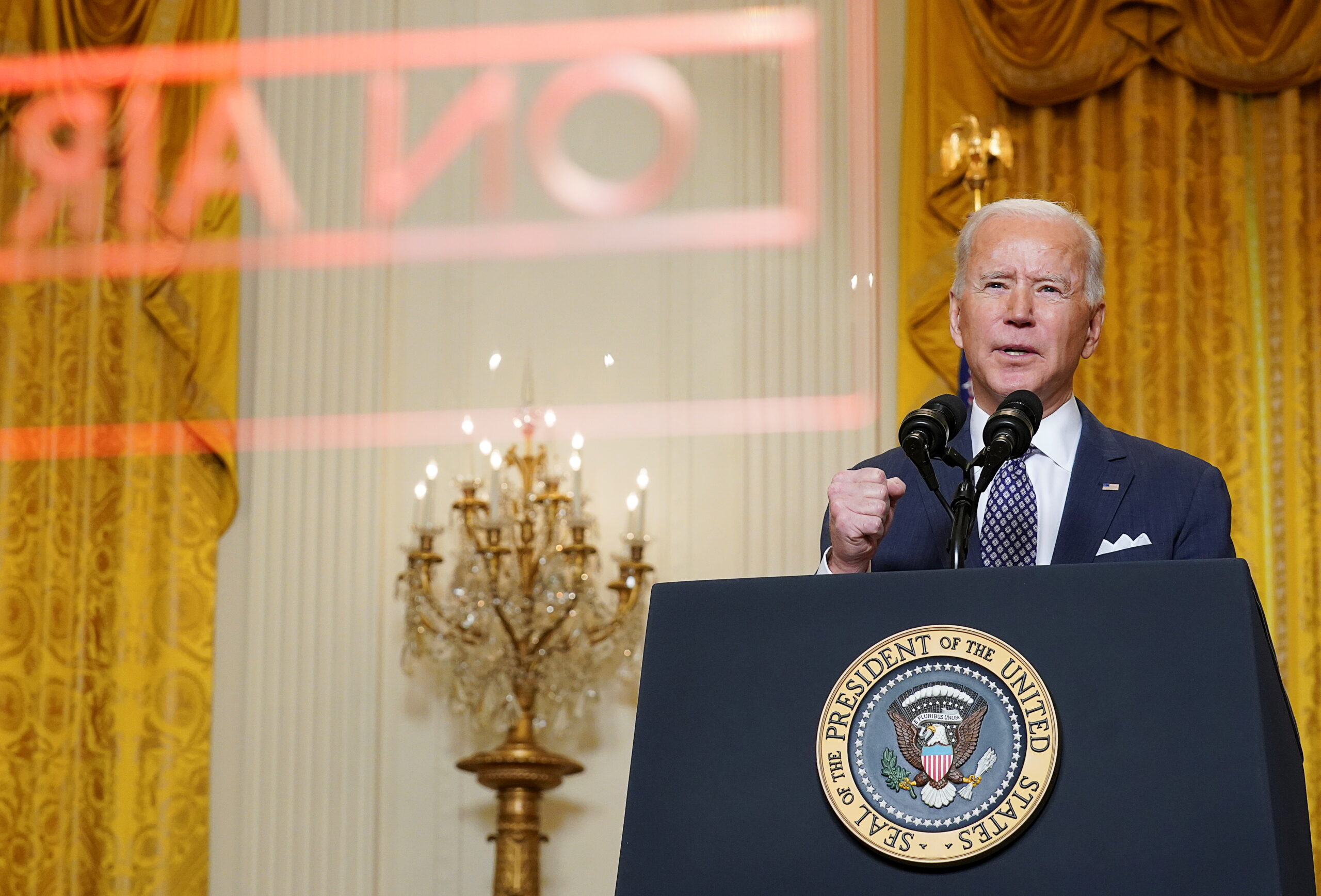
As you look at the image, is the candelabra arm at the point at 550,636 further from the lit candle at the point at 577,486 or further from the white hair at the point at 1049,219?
the white hair at the point at 1049,219

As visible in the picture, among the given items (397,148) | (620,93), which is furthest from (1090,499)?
(397,148)

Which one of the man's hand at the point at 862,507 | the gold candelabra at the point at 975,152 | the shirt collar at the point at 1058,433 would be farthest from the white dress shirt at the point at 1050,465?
the gold candelabra at the point at 975,152

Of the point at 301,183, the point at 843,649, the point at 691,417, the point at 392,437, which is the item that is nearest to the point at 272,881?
the point at 392,437

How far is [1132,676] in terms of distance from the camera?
1.32 m

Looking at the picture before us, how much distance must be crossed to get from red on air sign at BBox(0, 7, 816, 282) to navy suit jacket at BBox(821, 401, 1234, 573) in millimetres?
3098

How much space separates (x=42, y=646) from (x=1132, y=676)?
4.41 metres

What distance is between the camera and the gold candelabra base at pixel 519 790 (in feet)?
14.5

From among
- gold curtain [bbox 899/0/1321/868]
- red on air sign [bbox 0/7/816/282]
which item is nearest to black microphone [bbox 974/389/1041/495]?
gold curtain [bbox 899/0/1321/868]

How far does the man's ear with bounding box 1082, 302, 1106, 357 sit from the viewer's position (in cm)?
222

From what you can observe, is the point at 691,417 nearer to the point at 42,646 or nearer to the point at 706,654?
the point at 42,646

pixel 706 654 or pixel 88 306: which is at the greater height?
pixel 88 306

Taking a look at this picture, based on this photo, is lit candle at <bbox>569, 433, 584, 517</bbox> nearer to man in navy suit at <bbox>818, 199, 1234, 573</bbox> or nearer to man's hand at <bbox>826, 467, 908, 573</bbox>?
man in navy suit at <bbox>818, 199, 1234, 573</bbox>

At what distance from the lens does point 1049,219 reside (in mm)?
2211

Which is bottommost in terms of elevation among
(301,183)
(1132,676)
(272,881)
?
(272,881)
